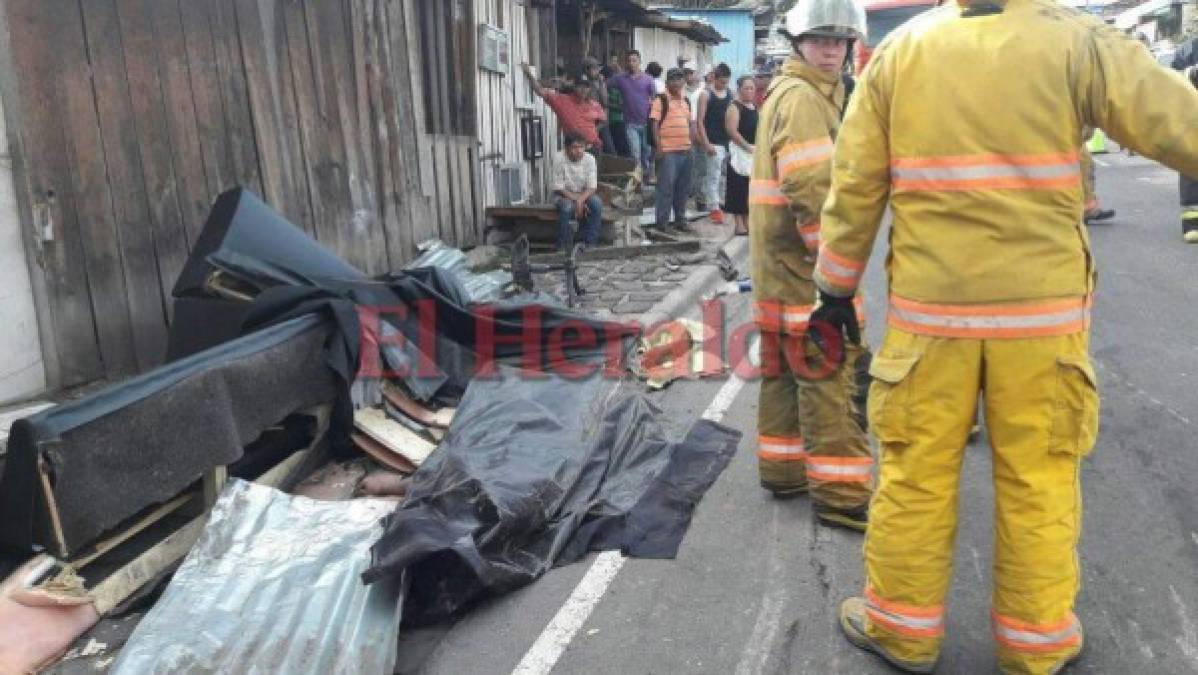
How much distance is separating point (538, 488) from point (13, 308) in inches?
104

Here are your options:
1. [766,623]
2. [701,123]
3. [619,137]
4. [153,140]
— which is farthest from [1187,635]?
[619,137]

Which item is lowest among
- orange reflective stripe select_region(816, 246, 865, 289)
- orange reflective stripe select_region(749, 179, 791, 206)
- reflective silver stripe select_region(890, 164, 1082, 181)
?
orange reflective stripe select_region(816, 246, 865, 289)

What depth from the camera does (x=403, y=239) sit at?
833cm

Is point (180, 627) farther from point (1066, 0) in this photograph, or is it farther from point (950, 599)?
point (1066, 0)

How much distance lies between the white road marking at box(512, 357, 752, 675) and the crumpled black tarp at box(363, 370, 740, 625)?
12cm

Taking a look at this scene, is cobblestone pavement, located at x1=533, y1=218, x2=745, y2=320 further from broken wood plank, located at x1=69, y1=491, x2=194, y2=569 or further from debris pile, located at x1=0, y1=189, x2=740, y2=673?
broken wood plank, located at x1=69, y1=491, x2=194, y2=569

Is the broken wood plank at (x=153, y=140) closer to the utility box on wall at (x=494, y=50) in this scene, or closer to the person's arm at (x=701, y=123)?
the utility box on wall at (x=494, y=50)

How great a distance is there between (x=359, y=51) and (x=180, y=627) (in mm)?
5552

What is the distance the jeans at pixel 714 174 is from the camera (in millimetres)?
11969

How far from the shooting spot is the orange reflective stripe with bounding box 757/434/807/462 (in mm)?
3996

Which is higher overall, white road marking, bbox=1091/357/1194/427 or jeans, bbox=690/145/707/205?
jeans, bbox=690/145/707/205

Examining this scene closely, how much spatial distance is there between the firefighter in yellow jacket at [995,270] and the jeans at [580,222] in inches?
250

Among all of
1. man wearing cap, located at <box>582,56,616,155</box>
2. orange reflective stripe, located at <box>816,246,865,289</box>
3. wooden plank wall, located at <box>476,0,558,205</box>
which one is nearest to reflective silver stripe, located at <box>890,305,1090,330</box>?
orange reflective stripe, located at <box>816,246,865,289</box>

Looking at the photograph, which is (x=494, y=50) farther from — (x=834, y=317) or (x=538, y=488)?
(x=834, y=317)
